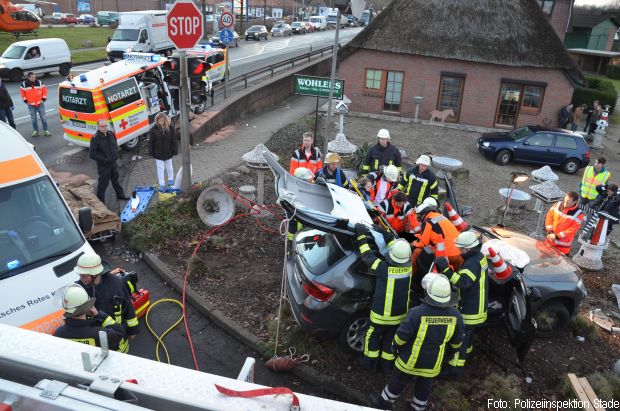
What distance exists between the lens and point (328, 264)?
5.88 meters

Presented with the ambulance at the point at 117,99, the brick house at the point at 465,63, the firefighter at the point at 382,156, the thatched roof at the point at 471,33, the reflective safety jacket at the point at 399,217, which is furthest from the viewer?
the brick house at the point at 465,63

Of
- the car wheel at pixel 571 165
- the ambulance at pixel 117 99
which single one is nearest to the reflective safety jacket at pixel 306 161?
the ambulance at pixel 117 99

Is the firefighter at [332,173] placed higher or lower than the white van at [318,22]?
lower

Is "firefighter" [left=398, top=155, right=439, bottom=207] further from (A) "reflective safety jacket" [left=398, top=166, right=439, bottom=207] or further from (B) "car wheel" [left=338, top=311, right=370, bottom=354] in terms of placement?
(B) "car wheel" [left=338, top=311, right=370, bottom=354]

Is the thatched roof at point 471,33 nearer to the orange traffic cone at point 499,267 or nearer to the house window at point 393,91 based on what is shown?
the house window at point 393,91

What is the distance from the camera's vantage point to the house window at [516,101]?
2052 centimetres

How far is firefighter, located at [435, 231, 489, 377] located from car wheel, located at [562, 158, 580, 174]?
A: 13.2 m

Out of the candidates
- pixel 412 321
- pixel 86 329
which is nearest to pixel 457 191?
pixel 412 321

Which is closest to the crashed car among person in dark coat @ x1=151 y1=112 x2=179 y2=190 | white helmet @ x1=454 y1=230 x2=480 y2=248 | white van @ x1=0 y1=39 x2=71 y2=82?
white helmet @ x1=454 y1=230 x2=480 y2=248

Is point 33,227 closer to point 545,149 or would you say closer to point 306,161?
point 306,161

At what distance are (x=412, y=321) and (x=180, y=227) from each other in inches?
217

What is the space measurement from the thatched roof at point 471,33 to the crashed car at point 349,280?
50.1ft

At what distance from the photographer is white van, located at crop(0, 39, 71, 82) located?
21.8 metres

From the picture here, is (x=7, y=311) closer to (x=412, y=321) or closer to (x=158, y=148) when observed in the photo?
(x=412, y=321)
